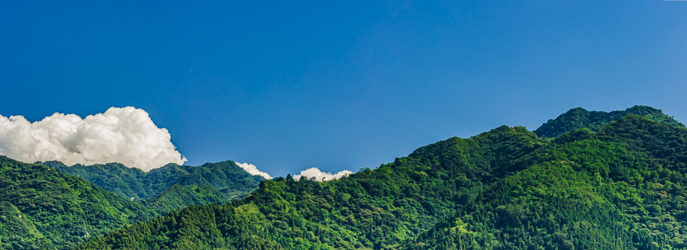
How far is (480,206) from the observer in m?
125

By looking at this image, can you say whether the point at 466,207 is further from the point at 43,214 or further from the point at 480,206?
the point at 43,214

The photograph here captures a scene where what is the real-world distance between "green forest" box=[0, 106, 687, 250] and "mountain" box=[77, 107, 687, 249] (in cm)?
26

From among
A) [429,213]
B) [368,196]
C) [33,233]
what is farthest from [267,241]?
[33,233]

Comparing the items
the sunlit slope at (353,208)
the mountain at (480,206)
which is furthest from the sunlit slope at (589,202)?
the sunlit slope at (353,208)

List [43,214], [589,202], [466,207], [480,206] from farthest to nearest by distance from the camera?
[43,214] < [466,207] < [480,206] < [589,202]

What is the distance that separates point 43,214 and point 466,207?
121 metres

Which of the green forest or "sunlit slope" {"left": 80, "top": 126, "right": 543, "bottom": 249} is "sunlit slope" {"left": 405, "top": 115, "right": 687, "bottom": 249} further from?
"sunlit slope" {"left": 80, "top": 126, "right": 543, "bottom": 249}

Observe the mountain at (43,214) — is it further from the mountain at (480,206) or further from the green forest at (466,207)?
the mountain at (480,206)

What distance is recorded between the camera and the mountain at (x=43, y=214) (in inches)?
6481

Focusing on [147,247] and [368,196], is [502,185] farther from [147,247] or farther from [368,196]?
[147,247]

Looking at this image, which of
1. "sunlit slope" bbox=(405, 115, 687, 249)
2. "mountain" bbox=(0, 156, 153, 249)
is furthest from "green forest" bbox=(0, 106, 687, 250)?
"mountain" bbox=(0, 156, 153, 249)

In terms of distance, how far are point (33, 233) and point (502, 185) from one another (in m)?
121

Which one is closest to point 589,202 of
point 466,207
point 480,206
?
point 480,206

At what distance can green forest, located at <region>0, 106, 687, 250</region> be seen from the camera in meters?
112
